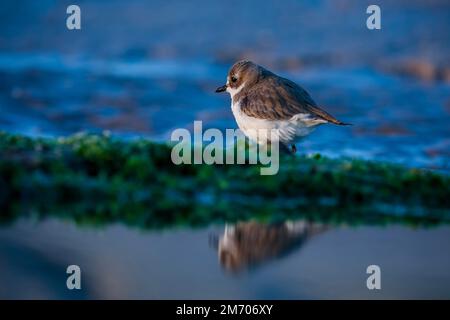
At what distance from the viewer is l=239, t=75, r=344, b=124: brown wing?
8.53 meters

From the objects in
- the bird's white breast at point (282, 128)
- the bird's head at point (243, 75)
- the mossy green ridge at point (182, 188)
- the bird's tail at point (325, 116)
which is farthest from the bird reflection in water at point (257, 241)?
the bird's head at point (243, 75)

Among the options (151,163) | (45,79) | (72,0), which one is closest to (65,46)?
(72,0)

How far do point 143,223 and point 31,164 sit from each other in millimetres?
1175

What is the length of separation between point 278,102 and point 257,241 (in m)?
2.92

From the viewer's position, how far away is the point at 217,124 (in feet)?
44.4

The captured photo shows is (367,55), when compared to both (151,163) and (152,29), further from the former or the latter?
(151,163)

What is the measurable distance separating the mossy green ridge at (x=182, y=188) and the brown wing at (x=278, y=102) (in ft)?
2.44

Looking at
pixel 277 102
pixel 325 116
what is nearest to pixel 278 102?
pixel 277 102

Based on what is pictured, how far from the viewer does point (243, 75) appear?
9523mm

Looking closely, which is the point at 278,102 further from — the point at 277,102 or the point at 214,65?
the point at 214,65

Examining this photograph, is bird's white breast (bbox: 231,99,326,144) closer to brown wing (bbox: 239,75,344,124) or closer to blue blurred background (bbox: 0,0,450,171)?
brown wing (bbox: 239,75,344,124)

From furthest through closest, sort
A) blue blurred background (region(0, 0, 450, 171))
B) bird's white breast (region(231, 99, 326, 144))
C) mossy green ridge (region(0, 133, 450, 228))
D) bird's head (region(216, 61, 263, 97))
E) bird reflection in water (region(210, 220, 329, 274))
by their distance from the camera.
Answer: blue blurred background (region(0, 0, 450, 171)) → bird's head (region(216, 61, 263, 97)) → bird's white breast (region(231, 99, 326, 144)) → mossy green ridge (region(0, 133, 450, 228)) → bird reflection in water (region(210, 220, 329, 274))

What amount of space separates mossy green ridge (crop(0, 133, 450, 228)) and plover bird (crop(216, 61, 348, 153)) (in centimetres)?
66

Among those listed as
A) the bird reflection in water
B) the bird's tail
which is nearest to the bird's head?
the bird's tail
